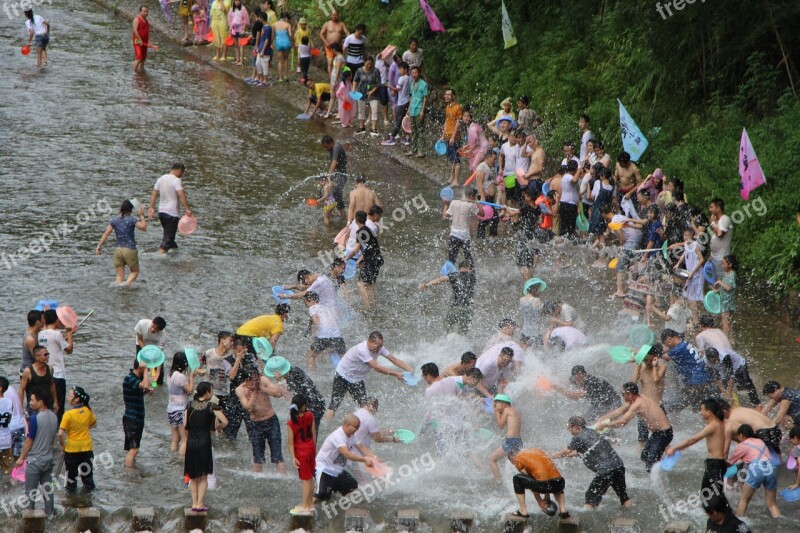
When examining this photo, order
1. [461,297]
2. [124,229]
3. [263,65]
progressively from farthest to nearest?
[263,65] < [124,229] < [461,297]

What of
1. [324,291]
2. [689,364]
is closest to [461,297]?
[324,291]

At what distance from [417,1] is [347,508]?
1548cm

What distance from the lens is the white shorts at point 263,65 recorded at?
2541cm

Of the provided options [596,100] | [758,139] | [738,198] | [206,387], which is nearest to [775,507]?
[206,387]

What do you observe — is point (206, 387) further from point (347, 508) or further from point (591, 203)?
point (591, 203)

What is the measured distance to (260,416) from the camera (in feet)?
38.4

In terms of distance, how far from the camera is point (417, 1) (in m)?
24.6

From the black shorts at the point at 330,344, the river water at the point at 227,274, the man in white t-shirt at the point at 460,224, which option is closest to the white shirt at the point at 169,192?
the river water at the point at 227,274

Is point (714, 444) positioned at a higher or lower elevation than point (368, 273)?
lower

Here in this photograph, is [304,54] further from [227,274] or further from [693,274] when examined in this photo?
[693,274]

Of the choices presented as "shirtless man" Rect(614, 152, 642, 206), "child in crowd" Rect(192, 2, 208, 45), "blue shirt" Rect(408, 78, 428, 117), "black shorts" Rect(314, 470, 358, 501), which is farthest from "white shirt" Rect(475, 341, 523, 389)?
"child in crowd" Rect(192, 2, 208, 45)

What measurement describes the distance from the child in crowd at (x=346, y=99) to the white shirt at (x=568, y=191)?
6733 mm

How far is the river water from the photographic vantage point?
38.2 ft

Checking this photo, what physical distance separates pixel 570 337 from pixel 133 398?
5135 mm
